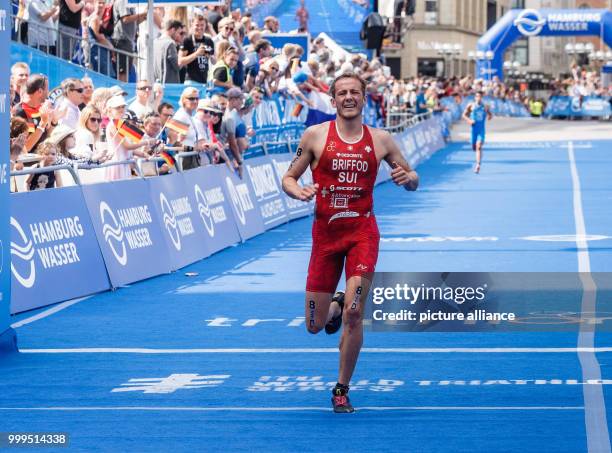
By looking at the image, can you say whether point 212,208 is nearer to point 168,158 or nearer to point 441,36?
point 168,158

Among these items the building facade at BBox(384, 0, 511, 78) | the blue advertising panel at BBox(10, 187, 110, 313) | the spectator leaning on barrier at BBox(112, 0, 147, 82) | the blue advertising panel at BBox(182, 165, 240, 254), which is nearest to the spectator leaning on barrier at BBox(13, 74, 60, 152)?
the blue advertising panel at BBox(10, 187, 110, 313)

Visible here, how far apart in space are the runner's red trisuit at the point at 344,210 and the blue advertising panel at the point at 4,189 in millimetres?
3044

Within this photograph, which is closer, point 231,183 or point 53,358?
point 53,358

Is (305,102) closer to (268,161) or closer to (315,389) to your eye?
(268,161)

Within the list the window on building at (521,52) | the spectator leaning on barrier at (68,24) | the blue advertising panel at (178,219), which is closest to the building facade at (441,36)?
the window on building at (521,52)

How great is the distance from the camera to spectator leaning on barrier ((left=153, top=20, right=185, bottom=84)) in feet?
74.6

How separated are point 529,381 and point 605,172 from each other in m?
29.8

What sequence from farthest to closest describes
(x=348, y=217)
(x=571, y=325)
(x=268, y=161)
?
(x=268, y=161) → (x=571, y=325) → (x=348, y=217)

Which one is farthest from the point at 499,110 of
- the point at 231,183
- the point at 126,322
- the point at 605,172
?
the point at 126,322

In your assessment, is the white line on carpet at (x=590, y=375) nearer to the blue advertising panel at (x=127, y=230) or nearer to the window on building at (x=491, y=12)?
the blue advertising panel at (x=127, y=230)

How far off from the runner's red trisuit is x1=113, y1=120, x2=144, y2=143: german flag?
26.2 feet

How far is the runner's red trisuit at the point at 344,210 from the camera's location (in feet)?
29.3

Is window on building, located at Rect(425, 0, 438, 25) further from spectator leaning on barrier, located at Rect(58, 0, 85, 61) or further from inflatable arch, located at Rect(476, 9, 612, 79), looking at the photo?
spectator leaning on barrier, located at Rect(58, 0, 85, 61)

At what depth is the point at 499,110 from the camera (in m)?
83.8
